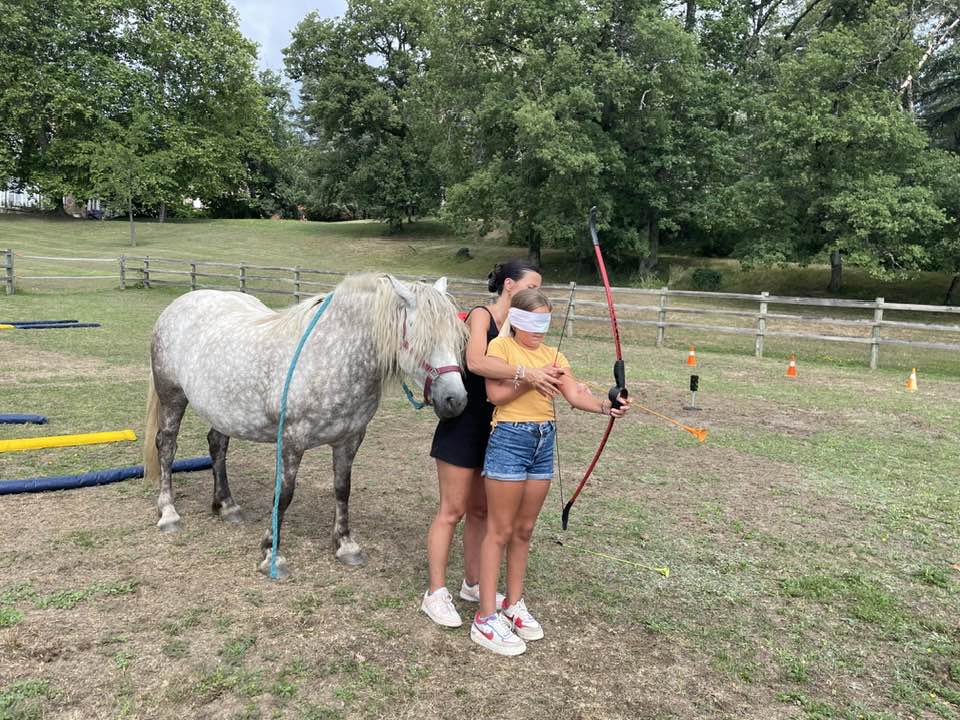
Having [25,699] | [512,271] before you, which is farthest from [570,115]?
[25,699]

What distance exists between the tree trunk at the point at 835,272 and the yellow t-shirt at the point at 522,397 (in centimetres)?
Result: 2303

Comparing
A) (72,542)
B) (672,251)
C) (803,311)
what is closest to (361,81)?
(672,251)

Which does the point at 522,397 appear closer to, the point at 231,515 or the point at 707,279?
the point at 231,515

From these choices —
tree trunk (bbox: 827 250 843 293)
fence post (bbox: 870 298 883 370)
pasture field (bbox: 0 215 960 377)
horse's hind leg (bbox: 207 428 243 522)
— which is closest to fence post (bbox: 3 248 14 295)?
pasture field (bbox: 0 215 960 377)

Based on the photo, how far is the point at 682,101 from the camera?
79.2 feet

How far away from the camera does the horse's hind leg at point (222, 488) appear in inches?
173

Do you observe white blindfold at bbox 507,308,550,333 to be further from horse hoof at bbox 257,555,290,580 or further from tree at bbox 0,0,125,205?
tree at bbox 0,0,125,205

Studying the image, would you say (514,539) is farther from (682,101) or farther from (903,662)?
(682,101)

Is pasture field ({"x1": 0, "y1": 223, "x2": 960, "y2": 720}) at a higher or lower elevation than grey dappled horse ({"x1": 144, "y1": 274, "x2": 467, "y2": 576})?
lower

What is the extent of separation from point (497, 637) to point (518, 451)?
898 millimetres

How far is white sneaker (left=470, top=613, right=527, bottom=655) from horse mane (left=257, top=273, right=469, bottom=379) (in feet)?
4.13

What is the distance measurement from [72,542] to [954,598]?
5.17 m

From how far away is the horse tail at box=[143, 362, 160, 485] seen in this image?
446cm

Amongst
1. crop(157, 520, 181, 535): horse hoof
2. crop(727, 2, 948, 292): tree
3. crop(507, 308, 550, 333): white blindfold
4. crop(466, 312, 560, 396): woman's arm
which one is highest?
crop(727, 2, 948, 292): tree
